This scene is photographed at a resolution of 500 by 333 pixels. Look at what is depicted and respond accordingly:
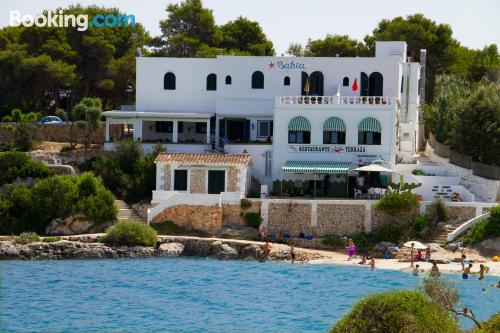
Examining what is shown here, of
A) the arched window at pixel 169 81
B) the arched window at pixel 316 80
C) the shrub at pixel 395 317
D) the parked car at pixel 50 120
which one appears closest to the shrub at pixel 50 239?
the arched window at pixel 169 81

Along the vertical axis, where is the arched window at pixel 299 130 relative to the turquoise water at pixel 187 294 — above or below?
above

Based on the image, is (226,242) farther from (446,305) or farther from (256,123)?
(446,305)

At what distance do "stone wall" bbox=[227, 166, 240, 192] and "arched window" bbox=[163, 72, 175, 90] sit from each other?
10.2 metres

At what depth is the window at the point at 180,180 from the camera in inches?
2351

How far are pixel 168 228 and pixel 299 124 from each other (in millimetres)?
9584

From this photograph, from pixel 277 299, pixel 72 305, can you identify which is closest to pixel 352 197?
pixel 277 299

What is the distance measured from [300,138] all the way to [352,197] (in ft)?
14.3

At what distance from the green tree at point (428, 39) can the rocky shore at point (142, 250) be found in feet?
96.7

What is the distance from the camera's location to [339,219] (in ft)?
188

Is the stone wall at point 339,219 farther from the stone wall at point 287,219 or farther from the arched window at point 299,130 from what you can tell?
the arched window at point 299,130

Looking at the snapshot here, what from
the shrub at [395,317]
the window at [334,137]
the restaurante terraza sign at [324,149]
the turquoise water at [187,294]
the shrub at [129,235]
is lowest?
the turquoise water at [187,294]

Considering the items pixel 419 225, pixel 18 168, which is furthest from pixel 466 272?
pixel 18 168

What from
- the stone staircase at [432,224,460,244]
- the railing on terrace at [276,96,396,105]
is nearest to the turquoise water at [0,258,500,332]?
the stone staircase at [432,224,460,244]

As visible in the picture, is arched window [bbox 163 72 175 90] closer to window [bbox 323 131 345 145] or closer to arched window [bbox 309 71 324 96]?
arched window [bbox 309 71 324 96]
